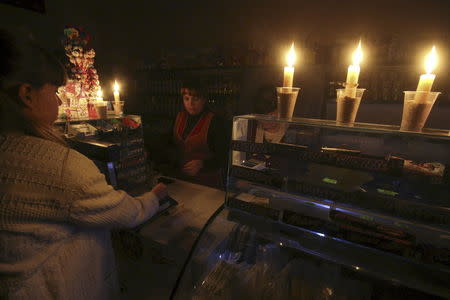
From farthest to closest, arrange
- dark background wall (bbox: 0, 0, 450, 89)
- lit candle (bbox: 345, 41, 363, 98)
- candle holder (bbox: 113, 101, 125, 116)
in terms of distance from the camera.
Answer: dark background wall (bbox: 0, 0, 450, 89)
candle holder (bbox: 113, 101, 125, 116)
lit candle (bbox: 345, 41, 363, 98)

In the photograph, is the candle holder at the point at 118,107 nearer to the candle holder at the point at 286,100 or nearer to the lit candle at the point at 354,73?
the candle holder at the point at 286,100

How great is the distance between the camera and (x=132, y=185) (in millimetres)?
1808

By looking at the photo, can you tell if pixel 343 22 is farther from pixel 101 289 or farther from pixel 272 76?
pixel 101 289

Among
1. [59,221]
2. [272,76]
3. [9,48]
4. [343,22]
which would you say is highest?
[343,22]

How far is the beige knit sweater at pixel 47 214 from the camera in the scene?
80 centimetres

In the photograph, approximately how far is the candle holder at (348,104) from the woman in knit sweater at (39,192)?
976mm

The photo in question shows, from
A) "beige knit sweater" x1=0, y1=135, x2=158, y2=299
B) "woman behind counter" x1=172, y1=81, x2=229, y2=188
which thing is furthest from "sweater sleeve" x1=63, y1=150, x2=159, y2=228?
"woman behind counter" x1=172, y1=81, x2=229, y2=188

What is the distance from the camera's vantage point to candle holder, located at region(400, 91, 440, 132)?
730mm

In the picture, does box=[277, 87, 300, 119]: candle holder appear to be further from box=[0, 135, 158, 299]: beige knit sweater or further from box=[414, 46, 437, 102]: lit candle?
box=[0, 135, 158, 299]: beige knit sweater

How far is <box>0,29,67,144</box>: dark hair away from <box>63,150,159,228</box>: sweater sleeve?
0.20 metres

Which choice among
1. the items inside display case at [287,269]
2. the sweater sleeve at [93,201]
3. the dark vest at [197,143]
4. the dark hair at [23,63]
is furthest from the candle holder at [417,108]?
the dark vest at [197,143]

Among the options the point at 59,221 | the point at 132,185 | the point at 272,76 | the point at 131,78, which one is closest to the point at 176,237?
the point at 59,221

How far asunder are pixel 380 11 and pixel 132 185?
3.73m

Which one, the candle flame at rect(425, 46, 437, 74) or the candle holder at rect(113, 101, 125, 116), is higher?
the candle flame at rect(425, 46, 437, 74)
